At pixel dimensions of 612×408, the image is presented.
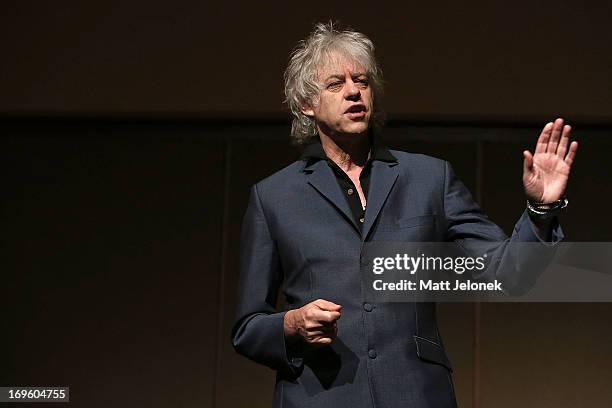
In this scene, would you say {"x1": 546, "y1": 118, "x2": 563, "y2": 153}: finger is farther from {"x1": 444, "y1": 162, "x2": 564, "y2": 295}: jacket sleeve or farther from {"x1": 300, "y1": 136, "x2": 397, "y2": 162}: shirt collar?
{"x1": 300, "y1": 136, "x2": 397, "y2": 162}: shirt collar

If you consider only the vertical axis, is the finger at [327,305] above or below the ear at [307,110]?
below

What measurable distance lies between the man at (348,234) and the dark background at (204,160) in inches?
46.1

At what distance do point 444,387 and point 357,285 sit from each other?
0.74 ft

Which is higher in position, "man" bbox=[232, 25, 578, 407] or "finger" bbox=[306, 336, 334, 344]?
"man" bbox=[232, 25, 578, 407]

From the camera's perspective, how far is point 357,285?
1.86 meters

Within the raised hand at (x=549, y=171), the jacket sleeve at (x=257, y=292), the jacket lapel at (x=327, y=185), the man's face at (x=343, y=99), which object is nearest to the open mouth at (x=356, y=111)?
the man's face at (x=343, y=99)

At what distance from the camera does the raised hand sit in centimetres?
171

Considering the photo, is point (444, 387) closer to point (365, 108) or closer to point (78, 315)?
point (365, 108)

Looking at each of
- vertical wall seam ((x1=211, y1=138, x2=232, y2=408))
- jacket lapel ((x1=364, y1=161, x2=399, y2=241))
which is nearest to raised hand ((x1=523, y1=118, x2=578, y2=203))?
jacket lapel ((x1=364, y1=161, x2=399, y2=241))

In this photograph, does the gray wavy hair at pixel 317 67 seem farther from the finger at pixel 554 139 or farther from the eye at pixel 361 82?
the finger at pixel 554 139

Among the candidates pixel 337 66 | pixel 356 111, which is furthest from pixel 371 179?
pixel 337 66

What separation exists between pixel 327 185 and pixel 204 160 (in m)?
1.48

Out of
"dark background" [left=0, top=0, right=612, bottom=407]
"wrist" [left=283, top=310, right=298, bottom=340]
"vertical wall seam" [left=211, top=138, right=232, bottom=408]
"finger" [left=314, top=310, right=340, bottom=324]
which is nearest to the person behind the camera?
"finger" [left=314, top=310, right=340, bottom=324]

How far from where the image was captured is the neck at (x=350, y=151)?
2.01 metres
